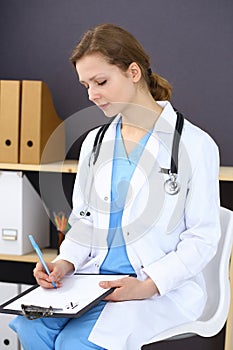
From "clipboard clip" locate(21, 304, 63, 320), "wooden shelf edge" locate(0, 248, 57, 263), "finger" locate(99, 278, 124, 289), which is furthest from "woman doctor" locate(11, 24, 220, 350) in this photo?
"wooden shelf edge" locate(0, 248, 57, 263)

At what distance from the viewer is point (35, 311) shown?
152cm

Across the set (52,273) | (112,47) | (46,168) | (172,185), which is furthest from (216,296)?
(46,168)

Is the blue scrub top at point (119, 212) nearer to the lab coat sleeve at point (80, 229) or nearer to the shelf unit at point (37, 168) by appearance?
the lab coat sleeve at point (80, 229)

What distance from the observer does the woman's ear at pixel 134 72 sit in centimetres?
171

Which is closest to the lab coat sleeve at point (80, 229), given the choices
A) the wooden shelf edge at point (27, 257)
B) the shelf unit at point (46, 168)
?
the shelf unit at point (46, 168)

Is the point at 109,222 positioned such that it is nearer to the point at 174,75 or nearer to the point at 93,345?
the point at 93,345

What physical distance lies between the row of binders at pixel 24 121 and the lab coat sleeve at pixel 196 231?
0.96 metres

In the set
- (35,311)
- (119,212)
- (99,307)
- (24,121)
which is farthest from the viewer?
(24,121)

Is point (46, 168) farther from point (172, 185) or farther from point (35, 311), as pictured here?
point (35, 311)

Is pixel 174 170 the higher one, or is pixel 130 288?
pixel 174 170

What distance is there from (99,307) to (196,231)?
1.05ft

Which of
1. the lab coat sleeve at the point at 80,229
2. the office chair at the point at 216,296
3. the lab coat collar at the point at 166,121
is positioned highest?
the lab coat collar at the point at 166,121

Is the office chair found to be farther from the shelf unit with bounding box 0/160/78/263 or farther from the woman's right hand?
the shelf unit with bounding box 0/160/78/263

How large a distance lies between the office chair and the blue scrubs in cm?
19
